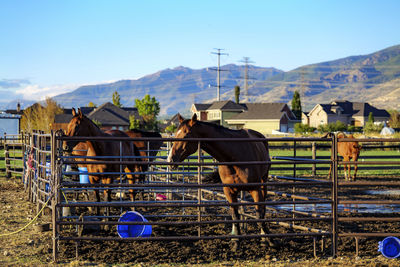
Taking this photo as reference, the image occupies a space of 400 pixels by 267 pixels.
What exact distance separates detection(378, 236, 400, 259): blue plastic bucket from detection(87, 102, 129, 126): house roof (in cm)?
7962

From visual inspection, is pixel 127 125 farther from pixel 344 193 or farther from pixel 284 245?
pixel 284 245

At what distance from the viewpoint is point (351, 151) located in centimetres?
1848

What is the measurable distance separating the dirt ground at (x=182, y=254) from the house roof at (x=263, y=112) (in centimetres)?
8088

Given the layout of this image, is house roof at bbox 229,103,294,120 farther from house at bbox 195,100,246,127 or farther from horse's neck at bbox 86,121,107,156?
horse's neck at bbox 86,121,107,156

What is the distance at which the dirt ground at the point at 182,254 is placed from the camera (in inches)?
249

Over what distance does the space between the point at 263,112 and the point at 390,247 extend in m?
84.1

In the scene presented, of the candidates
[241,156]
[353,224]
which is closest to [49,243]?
[241,156]

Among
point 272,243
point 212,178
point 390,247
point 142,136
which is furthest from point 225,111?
point 390,247

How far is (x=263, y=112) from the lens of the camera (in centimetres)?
9012

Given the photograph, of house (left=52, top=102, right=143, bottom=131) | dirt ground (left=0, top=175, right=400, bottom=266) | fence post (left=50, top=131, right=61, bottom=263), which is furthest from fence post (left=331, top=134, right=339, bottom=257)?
house (left=52, top=102, right=143, bottom=131)

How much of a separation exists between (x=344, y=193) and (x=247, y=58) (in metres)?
103

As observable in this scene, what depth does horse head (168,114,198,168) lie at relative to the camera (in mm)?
6664

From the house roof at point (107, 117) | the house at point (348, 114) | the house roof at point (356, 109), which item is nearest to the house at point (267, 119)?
the house roof at point (107, 117)

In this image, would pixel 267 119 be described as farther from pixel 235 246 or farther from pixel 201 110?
pixel 235 246
